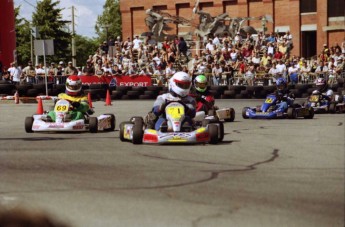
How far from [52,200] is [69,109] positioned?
7666 mm

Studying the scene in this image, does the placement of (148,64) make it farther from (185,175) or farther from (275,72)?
(185,175)

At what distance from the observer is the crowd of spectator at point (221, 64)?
88.3 feet

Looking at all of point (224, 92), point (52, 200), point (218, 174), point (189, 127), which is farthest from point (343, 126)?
point (224, 92)

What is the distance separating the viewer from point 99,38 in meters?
101

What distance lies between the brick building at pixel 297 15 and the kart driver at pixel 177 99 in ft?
99.1

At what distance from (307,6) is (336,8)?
2.42 metres

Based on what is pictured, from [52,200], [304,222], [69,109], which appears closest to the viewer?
[304,222]

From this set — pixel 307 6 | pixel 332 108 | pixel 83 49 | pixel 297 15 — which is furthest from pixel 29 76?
pixel 83 49

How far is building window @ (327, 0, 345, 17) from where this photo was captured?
1594 inches

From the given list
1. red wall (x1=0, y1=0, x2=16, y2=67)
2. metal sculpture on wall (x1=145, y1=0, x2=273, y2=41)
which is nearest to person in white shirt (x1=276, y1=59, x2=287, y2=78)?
metal sculpture on wall (x1=145, y1=0, x2=273, y2=41)

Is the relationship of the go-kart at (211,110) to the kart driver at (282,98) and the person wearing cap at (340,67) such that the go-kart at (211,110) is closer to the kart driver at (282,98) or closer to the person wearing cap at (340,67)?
the kart driver at (282,98)

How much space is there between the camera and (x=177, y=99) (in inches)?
448

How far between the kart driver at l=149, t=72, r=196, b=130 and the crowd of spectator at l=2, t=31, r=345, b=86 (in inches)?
594

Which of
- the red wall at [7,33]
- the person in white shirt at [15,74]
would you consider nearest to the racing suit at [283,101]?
the person in white shirt at [15,74]
